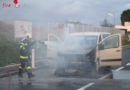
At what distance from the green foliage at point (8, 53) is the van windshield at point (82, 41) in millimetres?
3128

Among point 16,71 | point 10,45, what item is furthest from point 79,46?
point 10,45

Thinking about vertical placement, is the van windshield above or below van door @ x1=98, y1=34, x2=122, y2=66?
above

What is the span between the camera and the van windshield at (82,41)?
1025 centimetres

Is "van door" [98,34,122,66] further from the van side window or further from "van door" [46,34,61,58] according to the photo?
"van door" [46,34,61,58]

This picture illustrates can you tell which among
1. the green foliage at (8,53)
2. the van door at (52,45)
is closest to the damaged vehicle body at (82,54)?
the van door at (52,45)

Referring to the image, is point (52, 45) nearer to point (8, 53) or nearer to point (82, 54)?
point (82, 54)

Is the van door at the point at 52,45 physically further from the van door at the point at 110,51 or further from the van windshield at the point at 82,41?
the van door at the point at 110,51

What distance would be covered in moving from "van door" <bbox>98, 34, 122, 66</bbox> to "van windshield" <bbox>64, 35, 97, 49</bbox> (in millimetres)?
460

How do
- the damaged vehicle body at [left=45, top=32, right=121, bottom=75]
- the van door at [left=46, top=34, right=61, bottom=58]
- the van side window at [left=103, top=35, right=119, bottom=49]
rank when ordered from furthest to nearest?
the van door at [left=46, top=34, right=61, bottom=58] → the van side window at [left=103, top=35, right=119, bottom=49] → the damaged vehicle body at [left=45, top=32, right=121, bottom=75]

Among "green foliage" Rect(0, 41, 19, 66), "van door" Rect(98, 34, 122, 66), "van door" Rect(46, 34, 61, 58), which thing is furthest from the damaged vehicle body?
"green foliage" Rect(0, 41, 19, 66)

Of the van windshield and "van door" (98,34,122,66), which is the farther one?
the van windshield

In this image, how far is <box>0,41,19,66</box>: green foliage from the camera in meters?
12.0

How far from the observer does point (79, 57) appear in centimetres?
944

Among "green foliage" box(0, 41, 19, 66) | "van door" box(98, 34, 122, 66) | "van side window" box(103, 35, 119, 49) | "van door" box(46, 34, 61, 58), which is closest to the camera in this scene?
"van door" box(98, 34, 122, 66)
